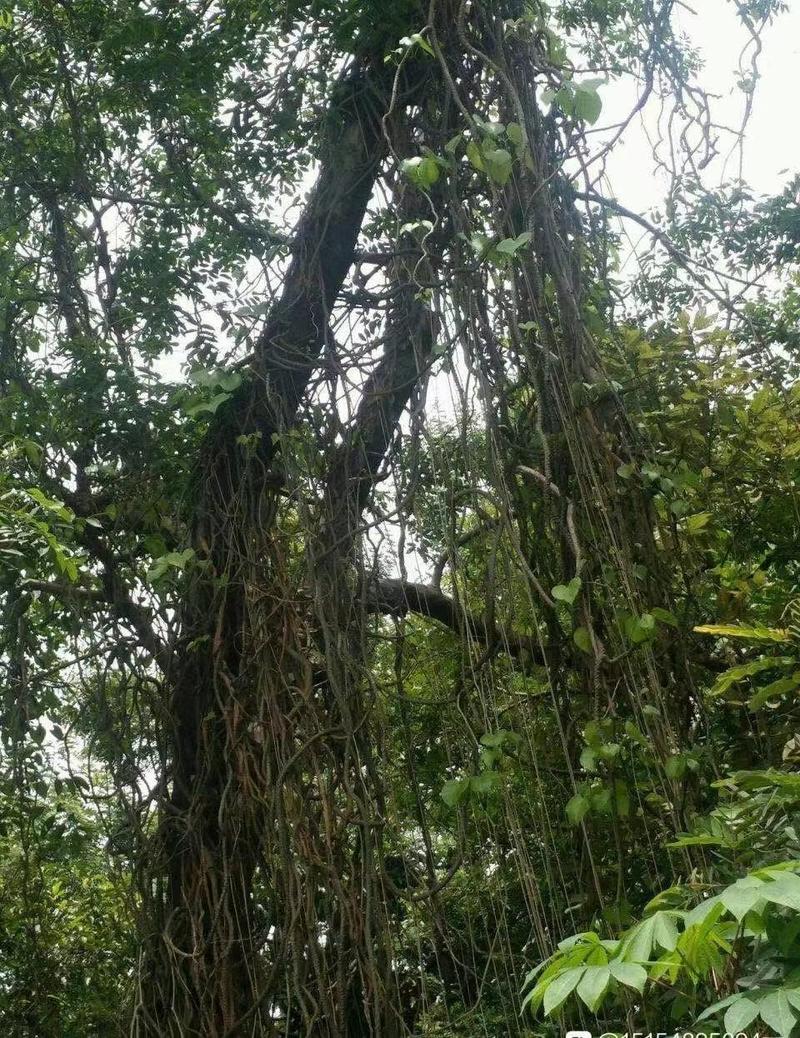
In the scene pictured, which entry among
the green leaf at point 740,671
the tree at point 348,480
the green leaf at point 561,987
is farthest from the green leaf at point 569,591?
the green leaf at point 561,987

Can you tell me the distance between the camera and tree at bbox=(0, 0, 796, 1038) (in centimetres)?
195

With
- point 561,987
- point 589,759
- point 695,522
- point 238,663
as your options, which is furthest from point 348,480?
point 561,987

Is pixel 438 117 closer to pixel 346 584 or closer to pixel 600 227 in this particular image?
pixel 600 227

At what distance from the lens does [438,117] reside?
2398 millimetres

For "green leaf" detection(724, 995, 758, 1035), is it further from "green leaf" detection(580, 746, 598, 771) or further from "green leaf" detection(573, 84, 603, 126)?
"green leaf" detection(573, 84, 603, 126)

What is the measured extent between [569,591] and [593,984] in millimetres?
756

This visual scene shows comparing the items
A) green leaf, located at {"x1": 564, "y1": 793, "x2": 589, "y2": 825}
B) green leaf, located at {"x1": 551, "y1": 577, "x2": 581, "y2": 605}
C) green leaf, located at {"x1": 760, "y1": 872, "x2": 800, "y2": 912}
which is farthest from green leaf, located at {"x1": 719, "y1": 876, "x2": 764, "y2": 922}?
green leaf, located at {"x1": 551, "y1": 577, "x2": 581, "y2": 605}

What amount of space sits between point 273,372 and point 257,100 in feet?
3.37

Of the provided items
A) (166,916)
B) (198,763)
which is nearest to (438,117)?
(198,763)

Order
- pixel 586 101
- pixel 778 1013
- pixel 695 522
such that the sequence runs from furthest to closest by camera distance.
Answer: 1. pixel 695 522
2. pixel 586 101
3. pixel 778 1013

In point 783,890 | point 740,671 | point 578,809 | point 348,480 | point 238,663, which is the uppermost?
point 348,480

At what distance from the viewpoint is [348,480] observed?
2.55m

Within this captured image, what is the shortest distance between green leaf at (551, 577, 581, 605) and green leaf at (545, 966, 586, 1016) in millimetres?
685

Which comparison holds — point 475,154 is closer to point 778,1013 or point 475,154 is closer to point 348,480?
point 348,480
